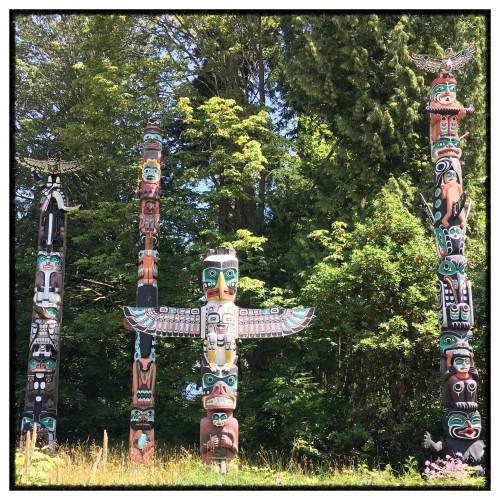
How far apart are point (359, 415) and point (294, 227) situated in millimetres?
5251

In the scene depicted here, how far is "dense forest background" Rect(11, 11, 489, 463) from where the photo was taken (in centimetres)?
1292

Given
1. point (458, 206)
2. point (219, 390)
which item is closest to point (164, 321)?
point (219, 390)

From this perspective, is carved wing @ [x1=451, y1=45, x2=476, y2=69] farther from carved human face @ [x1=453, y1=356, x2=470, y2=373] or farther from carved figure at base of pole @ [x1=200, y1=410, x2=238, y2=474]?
carved figure at base of pole @ [x1=200, y1=410, x2=238, y2=474]

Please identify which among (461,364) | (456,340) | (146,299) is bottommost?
(461,364)

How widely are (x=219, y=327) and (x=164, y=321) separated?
2.64 feet

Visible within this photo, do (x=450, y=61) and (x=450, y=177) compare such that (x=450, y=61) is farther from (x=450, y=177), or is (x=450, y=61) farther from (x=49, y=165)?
(x=49, y=165)

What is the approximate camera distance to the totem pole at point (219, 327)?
9.49 m

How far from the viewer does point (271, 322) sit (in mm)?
10055

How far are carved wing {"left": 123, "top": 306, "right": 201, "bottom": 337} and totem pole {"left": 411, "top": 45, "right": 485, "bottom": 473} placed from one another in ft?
12.1

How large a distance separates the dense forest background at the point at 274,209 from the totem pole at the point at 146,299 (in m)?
2.25

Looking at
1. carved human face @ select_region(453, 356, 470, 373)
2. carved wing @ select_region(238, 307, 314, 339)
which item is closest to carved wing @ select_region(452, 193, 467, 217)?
carved human face @ select_region(453, 356, 470, 373)

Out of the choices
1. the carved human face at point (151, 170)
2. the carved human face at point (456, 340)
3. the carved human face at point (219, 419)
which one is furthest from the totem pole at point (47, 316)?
the carved human face at point (456, 340)

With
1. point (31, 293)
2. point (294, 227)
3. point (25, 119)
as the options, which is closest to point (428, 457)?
point (294, 227)

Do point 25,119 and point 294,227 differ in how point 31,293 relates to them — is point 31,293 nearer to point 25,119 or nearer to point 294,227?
point 25,119
